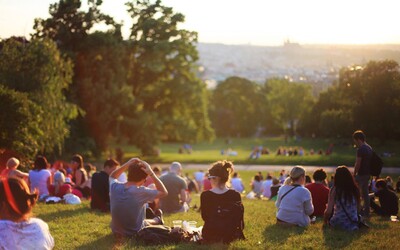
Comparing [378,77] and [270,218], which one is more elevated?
[378,77]

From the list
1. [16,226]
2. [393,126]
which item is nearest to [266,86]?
[393,126]

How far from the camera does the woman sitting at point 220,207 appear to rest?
8.62m

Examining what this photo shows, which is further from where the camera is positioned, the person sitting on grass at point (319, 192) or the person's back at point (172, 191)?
the person's back at point (172, 191)

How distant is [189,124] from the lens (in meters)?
42.2

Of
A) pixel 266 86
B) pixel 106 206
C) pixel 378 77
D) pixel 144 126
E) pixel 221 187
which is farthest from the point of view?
pixel 266 86

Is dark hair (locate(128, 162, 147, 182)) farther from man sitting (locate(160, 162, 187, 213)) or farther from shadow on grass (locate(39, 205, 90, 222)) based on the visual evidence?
man sitting (locate(160, 162, 187, 213))

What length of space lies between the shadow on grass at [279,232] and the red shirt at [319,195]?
1664 millimetres

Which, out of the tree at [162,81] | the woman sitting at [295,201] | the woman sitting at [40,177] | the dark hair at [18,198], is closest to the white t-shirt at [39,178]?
the woman sitting at [40,177]

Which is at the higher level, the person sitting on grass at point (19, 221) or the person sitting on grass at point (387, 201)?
the person sitting on grass at point (19, 221)

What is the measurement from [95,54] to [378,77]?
842 inches

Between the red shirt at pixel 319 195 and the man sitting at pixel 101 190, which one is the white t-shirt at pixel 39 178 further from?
the red shirt at pixel 319 195

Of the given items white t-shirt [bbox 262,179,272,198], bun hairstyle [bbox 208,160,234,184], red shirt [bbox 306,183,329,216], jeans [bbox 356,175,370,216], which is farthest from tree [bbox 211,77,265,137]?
bun hairstyle [bbox 208,160,234,184]

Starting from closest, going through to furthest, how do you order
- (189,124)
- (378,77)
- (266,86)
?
(378,77) → (189,124) → (266,86)

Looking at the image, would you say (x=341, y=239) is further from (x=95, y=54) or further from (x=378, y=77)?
(x=95, y=54)
